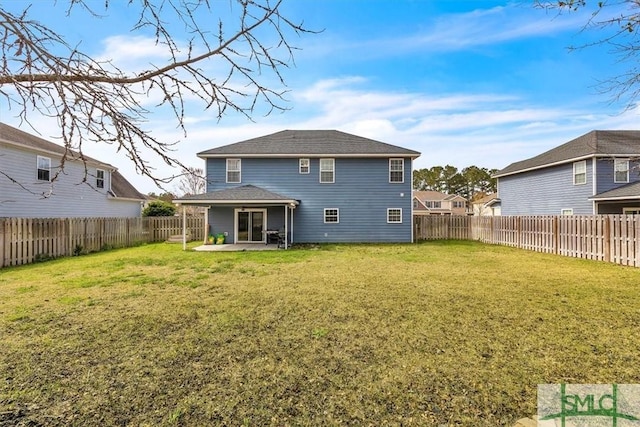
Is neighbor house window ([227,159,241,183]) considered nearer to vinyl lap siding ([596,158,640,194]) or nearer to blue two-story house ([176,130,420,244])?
blue two-story house ([176,130,420,244])

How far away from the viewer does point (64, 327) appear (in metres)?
4.48

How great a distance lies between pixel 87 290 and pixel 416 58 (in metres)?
12.5

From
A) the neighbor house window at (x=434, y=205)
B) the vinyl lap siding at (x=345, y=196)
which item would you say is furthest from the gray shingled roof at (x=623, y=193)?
the neighbor house window at (x=434, y=205)

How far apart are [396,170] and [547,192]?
32.3ft

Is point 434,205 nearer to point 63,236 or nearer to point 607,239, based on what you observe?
point 607,239

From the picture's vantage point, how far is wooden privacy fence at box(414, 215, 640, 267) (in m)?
10.2

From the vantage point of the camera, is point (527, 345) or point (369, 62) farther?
point (369, 62)

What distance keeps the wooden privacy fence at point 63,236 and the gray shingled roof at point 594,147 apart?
77.0ft

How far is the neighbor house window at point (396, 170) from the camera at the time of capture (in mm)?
17750

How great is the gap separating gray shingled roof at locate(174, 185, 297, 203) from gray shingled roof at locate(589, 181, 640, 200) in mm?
15100

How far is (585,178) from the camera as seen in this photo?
1692 centimetres

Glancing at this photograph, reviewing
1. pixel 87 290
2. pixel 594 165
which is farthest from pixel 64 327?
pixel 594 165

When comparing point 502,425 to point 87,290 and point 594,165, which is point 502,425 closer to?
point 87,290

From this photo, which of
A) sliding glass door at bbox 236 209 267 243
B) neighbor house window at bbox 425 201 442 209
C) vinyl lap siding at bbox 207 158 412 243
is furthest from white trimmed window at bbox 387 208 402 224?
neighbor house window at bbox 425 201 442 209
